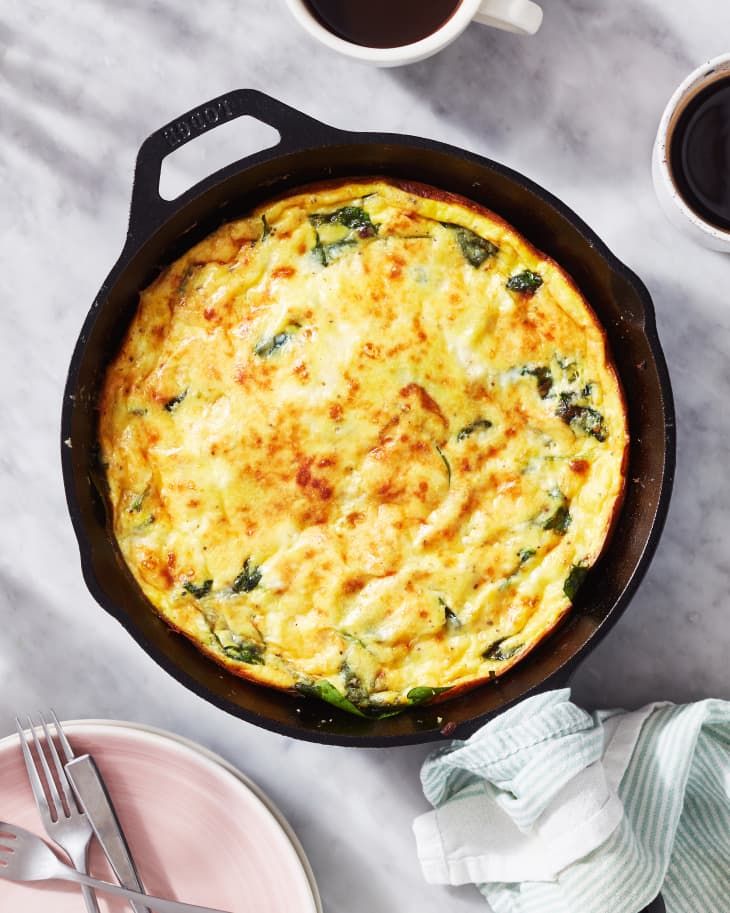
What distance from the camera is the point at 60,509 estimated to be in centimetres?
270

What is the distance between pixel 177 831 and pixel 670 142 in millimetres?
2082

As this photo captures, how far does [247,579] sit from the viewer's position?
2.35m

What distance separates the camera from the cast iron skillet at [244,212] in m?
2.22

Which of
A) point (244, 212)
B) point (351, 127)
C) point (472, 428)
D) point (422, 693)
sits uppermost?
point (351, 127)

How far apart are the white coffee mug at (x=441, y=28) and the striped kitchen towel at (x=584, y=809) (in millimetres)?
1466

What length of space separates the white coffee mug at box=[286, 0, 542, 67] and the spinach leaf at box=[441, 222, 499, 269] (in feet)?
1.27

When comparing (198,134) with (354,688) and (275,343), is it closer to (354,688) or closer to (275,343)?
(275,343)

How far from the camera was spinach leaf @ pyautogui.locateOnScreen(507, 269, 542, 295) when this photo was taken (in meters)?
2.38

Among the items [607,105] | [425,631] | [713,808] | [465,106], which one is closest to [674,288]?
[607,105]

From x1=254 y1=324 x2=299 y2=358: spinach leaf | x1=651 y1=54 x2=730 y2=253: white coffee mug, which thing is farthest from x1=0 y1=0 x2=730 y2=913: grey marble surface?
x1=254 y1=324 x2=299 y2=358: spinach leaf

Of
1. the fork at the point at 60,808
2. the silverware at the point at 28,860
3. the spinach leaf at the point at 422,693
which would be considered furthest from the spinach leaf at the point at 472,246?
the silverware at the point at 28,860

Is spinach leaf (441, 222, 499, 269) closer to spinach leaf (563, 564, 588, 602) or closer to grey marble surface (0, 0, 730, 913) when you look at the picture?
grey marble surface (0, 0, 730, 913)

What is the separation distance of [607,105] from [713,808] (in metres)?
1.78

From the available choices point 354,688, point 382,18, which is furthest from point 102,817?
point 382,18
